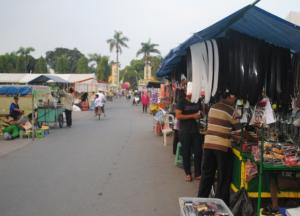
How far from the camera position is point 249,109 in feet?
19.5

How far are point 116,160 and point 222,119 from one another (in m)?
4.63

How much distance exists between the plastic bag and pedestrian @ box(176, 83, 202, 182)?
2142 millimetres

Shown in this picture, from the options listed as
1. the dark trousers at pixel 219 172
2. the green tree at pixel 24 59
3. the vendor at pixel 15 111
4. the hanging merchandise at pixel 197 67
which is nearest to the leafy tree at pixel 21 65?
the green tree at pixel 24 59

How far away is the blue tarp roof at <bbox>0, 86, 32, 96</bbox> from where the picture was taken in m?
15.3

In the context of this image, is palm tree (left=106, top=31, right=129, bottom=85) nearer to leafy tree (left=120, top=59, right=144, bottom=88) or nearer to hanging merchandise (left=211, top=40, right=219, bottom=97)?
leafy tree (left=120, top=59, right=144, bottom=88)

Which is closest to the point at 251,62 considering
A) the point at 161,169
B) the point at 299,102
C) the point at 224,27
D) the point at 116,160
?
the point at 299,102

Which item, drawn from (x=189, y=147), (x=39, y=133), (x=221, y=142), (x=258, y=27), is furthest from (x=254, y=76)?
(x=39, y=133)

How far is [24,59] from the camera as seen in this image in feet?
208

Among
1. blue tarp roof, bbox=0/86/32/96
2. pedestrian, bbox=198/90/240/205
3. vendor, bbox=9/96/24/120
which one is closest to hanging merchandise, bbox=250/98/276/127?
pedestrian, bbox=198/90/240/205

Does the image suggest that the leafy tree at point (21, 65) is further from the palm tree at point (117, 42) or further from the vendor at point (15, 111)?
the vendor at point (15, 111)

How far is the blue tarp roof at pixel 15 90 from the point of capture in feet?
50.1

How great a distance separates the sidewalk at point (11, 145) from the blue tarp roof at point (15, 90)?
2651 mm

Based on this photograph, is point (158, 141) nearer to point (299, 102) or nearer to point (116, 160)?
point (116, 160)

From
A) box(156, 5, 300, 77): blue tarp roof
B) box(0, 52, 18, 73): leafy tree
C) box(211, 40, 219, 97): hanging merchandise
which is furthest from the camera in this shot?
box(0, 52, 18, 73): leafy tree
